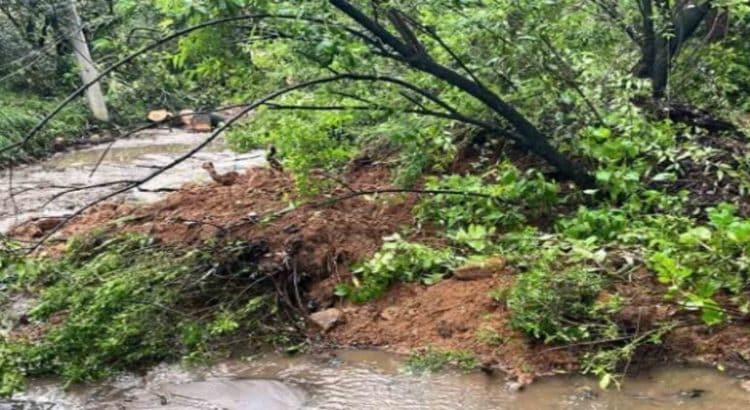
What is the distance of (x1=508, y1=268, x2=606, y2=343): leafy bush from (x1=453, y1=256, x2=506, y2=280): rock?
16.6 inches

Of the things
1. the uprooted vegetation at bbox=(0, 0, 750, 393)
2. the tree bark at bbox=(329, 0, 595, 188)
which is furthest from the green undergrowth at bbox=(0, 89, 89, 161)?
the tree bark at bbox=(329, 0, 595, 188)

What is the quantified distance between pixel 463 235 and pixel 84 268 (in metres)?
2.42

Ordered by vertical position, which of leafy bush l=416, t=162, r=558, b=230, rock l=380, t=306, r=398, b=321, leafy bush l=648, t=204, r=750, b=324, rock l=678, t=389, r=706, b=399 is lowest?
rock l=380, t=306, r=398, b=321

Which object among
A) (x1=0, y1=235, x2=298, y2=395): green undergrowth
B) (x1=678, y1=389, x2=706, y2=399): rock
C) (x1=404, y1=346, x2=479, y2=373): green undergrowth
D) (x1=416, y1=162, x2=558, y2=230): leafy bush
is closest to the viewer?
(x1=678, y1=389, x2=706, y2=399): rock

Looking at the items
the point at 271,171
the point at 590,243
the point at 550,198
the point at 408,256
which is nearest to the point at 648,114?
the point at 550,198

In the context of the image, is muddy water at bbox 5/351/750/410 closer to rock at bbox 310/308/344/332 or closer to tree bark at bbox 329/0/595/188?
rock at bbox 310/308/344/332

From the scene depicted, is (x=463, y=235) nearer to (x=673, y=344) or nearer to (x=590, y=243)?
(x=590, y=243)

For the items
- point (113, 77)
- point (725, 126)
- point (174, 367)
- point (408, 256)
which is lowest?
point (174, 367)

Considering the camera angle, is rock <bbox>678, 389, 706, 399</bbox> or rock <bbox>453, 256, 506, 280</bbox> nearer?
rock <bbox>678, 389, 706, 399</bbox>

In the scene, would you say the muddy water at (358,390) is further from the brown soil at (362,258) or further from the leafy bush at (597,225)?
the leafy bush at (597,225)

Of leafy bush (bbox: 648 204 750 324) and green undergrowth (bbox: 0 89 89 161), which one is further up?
leafy bush (bbox: 648 204 750 324)

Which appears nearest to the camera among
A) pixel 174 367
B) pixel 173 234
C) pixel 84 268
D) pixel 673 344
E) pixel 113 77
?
pixel 673 344

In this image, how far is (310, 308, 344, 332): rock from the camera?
4.49m

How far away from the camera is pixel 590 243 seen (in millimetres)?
4355
